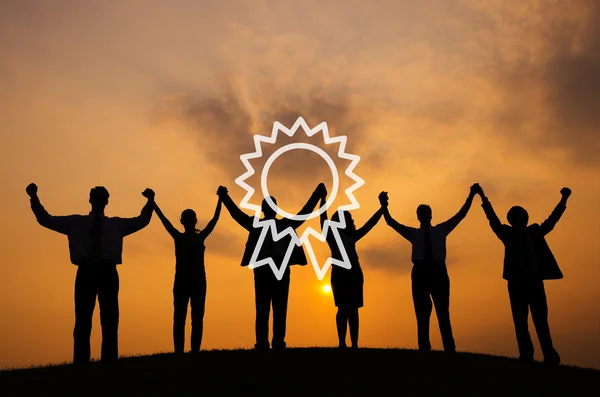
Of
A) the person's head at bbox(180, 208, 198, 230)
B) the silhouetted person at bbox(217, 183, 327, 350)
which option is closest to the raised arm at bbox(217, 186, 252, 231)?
the silhouetted person at bbox(217, 183, 327, 350)

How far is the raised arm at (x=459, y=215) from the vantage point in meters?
14.9

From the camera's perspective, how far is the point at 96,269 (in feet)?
41.1

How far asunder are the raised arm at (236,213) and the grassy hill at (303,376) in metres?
2.66

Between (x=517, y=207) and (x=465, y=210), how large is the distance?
115 cm

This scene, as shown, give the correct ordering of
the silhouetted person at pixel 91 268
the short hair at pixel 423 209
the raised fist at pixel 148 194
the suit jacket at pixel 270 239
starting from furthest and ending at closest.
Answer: the short hair at pixel 423 209
the raised fist at pixel 148 194
the suit jacket at pixel 270 239
the silhouetted person at pixel 91 268

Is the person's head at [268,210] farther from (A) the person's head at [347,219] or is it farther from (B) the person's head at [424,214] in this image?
(B) the person's head at [424,214]

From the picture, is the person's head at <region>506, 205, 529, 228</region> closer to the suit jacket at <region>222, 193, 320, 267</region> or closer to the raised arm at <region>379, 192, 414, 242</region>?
the raised arm at <region>379, 192, 414, 242</region>

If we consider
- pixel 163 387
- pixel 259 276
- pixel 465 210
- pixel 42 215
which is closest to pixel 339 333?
pixel 259 276

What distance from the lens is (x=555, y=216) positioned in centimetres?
1474

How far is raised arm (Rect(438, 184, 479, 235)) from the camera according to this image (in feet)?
49.0

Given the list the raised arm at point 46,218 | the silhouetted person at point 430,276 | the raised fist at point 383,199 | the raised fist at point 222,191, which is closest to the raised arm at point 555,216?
the silhouetted person at point 430,276

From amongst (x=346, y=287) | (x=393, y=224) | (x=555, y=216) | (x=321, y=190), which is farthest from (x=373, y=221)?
(x=555, y=216)

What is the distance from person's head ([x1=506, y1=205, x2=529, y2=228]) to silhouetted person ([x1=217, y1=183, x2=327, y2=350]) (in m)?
4.35

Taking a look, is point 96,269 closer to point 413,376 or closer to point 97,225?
point 97,225
